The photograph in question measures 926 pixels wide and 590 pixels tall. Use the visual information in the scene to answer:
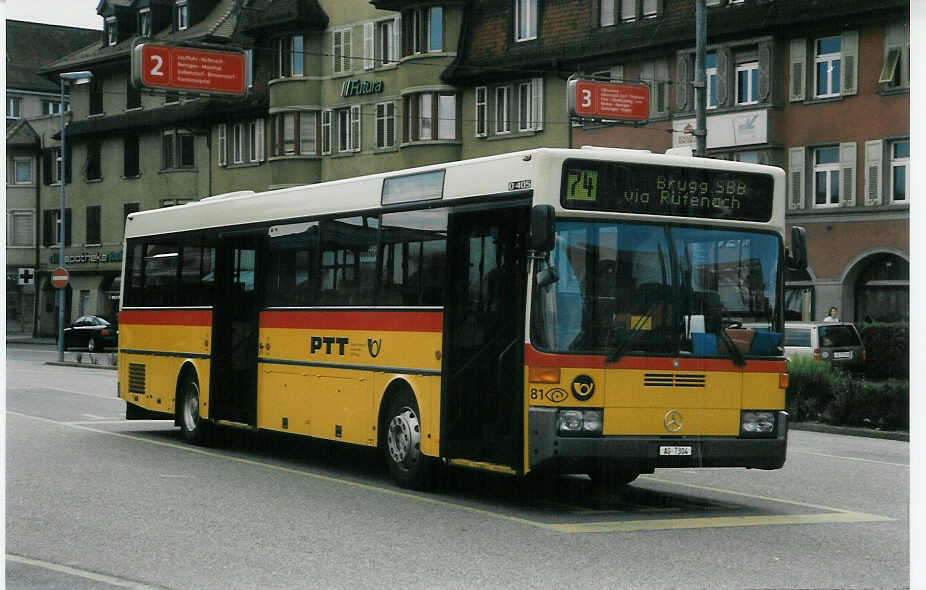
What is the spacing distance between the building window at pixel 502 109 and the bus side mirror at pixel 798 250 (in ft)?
124

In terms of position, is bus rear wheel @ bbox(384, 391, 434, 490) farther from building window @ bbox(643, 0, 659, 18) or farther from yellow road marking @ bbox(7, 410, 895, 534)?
building window @ bbox(643, 0, 659, 18)

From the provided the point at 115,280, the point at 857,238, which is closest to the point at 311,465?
the point at 857,238

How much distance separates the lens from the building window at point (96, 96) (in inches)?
2790

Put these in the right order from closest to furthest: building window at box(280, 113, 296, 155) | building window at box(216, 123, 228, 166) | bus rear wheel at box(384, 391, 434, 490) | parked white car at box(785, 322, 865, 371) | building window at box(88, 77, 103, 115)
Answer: bus rear wheel at box(384, 391, 434, 490), parked white car at box(785, 322, 865, 371), building window at box(280, 113, 296, 155), building window at box(216, 123, 228, 166), building window at box(88, 77, 103, 115)

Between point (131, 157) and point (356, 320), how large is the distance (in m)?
56.8

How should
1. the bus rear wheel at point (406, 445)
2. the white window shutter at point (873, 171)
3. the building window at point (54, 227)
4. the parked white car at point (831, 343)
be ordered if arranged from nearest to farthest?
the bus rear wheel at point (406, 445)
the parked white car at point (831, 343)
the white window shutter at point (873, 171)
the building window at point (54, 227)

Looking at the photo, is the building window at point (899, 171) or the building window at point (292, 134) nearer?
the building window at point (899, 171)

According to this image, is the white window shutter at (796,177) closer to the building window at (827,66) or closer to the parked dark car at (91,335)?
the building window at (827,66)

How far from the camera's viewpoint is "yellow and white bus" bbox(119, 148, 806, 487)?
39.9 feet

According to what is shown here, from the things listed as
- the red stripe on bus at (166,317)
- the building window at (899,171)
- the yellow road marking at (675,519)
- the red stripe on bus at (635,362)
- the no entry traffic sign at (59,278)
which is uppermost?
the building window at (899,171)

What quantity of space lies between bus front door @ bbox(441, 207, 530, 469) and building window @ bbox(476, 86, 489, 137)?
126 ft

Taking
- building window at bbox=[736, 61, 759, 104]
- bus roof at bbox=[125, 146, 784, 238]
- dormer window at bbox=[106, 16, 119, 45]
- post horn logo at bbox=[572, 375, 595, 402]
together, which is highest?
dormer window at bbox=[106, 16, 119, 45]

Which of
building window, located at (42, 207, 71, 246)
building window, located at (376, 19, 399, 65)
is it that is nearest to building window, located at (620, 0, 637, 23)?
building window, located at (376, 19, 399, 65)

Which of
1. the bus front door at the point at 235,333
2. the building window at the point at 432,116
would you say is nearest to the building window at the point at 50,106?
the building window at the point at 432,116
